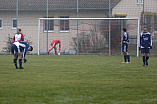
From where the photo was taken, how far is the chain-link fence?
27234mm

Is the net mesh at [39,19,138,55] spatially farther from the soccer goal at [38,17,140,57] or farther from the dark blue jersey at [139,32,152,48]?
the dark blue jersey at [139,32,152,48]

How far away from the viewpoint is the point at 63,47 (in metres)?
27.8

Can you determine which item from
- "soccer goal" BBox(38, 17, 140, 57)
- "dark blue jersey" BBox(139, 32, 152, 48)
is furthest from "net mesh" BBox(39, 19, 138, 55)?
"dark blue jersey" BBox(139, 32, 152, 48)

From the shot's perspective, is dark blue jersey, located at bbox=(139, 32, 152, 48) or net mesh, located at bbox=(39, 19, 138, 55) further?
net mesh, located at bbox=(39, 19, 138, 55)

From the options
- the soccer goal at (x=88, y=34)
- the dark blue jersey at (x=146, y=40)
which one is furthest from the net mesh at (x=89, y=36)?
the dark blue jersey at (x=146, y=40)

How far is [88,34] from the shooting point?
89.8ft

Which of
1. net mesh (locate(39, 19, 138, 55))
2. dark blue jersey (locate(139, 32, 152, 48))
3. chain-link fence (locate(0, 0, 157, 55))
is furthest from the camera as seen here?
chain-link fence (locate(0, 0, 157, 55))

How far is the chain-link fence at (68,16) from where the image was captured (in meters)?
27.2

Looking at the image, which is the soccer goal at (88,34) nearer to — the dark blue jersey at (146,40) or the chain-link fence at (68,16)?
the chain-link fence at (68,16)

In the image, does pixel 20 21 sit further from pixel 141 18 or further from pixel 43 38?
pixel 141 18

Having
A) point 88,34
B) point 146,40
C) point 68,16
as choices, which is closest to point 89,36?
point 88,34

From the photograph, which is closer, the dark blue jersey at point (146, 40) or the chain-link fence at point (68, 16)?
the dark blue jersey at point (146, 40)

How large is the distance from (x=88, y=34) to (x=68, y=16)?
3.05 meters

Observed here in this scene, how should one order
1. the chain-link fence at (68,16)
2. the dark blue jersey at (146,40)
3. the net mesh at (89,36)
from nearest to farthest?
1. the dark blue jersey at (146,40)
2. the net mesh at (89,36)
3. the chain-link fence at (68,16)
